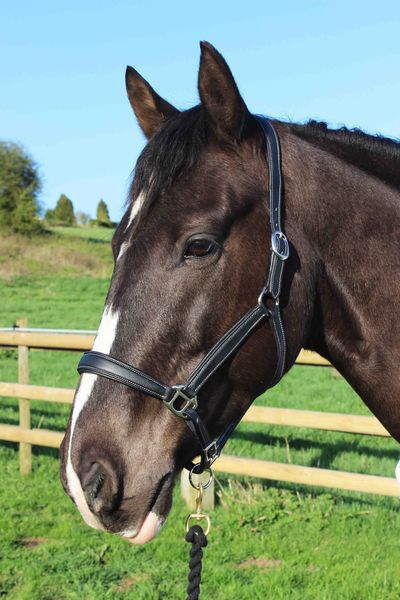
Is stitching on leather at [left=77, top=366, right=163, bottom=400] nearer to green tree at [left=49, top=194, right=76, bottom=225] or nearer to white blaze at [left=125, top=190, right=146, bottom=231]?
white blaze at [left=125, top=190, right=146, bottom=231]

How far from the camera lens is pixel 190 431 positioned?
1.85 metres

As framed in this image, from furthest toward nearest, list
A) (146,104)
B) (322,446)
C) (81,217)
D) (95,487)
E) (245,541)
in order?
1. (81,217)
2. (322,446)
3. (245,541)
4. (146,104)
5. (95,487)

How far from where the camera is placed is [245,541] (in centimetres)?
451

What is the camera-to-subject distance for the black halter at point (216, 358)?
1.77 metres

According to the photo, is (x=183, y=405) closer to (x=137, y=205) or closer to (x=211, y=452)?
(x=211, y=452)

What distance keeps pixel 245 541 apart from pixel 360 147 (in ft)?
10.4

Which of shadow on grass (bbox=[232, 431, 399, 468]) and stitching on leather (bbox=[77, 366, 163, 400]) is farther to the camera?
shadow on grass (bbox=[232, 431, 399, 468])

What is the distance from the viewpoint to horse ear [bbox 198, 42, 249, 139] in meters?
1.85

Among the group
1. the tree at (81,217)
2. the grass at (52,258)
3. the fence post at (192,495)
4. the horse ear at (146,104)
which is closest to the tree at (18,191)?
the grass at (52,258)

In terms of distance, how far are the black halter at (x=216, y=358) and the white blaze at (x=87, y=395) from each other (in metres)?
0.03

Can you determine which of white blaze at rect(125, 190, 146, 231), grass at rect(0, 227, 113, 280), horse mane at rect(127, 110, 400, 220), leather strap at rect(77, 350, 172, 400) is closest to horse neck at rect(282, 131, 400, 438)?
horse mane at rect(127, 110, 400, 220)

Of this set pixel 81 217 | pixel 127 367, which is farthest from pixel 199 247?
pixel 81 217

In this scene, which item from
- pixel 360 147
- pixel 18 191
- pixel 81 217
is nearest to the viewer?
pixel 360 147

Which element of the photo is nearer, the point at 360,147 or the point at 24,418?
the point at 360,147
